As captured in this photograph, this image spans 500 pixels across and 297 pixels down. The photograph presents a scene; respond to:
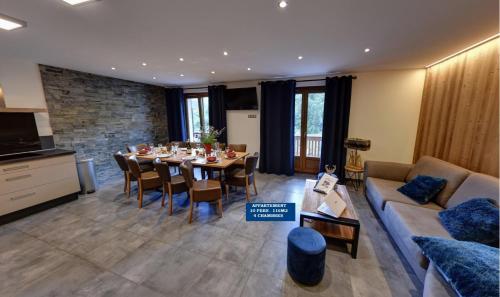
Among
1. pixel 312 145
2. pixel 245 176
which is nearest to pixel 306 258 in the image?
pixel 245 176

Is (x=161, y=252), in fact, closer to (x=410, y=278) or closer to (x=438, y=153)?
(x=410, y=278)

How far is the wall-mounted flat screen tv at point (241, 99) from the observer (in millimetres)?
4906

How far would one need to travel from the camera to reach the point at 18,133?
3.13 m

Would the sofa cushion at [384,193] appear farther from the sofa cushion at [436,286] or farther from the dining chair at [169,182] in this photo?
the dining chair at [169,182]

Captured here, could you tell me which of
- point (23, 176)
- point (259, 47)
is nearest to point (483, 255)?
point (259, 47)

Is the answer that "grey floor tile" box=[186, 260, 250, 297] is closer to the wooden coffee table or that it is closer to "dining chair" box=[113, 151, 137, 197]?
the wooden coffee table

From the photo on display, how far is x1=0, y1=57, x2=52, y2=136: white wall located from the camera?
3086 mm

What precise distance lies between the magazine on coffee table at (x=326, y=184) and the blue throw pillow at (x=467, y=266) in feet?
4.13

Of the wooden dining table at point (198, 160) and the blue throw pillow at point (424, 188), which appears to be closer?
the blue throw pillow at point (424, 188)

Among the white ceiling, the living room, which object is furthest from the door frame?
the white ceiling

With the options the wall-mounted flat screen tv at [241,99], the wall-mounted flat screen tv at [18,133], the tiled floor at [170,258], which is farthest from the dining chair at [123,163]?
the wall-mounted flat screen tv at [241,99]

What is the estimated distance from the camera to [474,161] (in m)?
2.39

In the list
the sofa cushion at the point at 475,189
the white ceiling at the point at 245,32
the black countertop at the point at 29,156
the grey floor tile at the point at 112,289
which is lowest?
the grey floor tile at the point at 112,289

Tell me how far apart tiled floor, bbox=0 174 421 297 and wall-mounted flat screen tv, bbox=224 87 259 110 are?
2.85m
